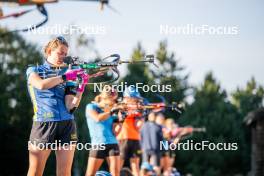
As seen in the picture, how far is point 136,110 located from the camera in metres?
13.6

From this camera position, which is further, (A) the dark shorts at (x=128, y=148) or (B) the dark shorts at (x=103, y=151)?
(A) the dark shorts at (x=128, y=148)

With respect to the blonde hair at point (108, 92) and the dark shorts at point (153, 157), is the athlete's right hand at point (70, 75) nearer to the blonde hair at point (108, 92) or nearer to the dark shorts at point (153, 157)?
the blonde hair at point (108, 92)

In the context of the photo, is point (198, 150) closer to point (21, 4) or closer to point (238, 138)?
point (238, 138)

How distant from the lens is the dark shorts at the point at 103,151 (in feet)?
37.3

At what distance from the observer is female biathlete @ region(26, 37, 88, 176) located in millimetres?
8062

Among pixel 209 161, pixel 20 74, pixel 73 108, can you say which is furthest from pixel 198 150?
pixel 73 108

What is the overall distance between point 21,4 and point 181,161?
43009 mm

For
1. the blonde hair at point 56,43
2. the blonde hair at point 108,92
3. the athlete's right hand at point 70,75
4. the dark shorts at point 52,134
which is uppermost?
the blonde hair at point 56,43

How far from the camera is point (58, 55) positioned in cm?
815

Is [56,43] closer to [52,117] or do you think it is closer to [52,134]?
[52,117]

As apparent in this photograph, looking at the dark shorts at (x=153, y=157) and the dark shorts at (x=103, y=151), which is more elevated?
the dark shorts at (x=103, y=151)

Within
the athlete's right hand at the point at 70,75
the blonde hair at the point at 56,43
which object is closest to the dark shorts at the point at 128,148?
the blonde hair at the point at 56,43

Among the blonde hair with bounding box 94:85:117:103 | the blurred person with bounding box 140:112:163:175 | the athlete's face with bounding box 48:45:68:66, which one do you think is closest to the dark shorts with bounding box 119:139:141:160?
Result: the blurred person with bounding box 140:112:163:175

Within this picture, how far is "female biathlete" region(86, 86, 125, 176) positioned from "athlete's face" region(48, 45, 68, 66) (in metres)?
3.06
